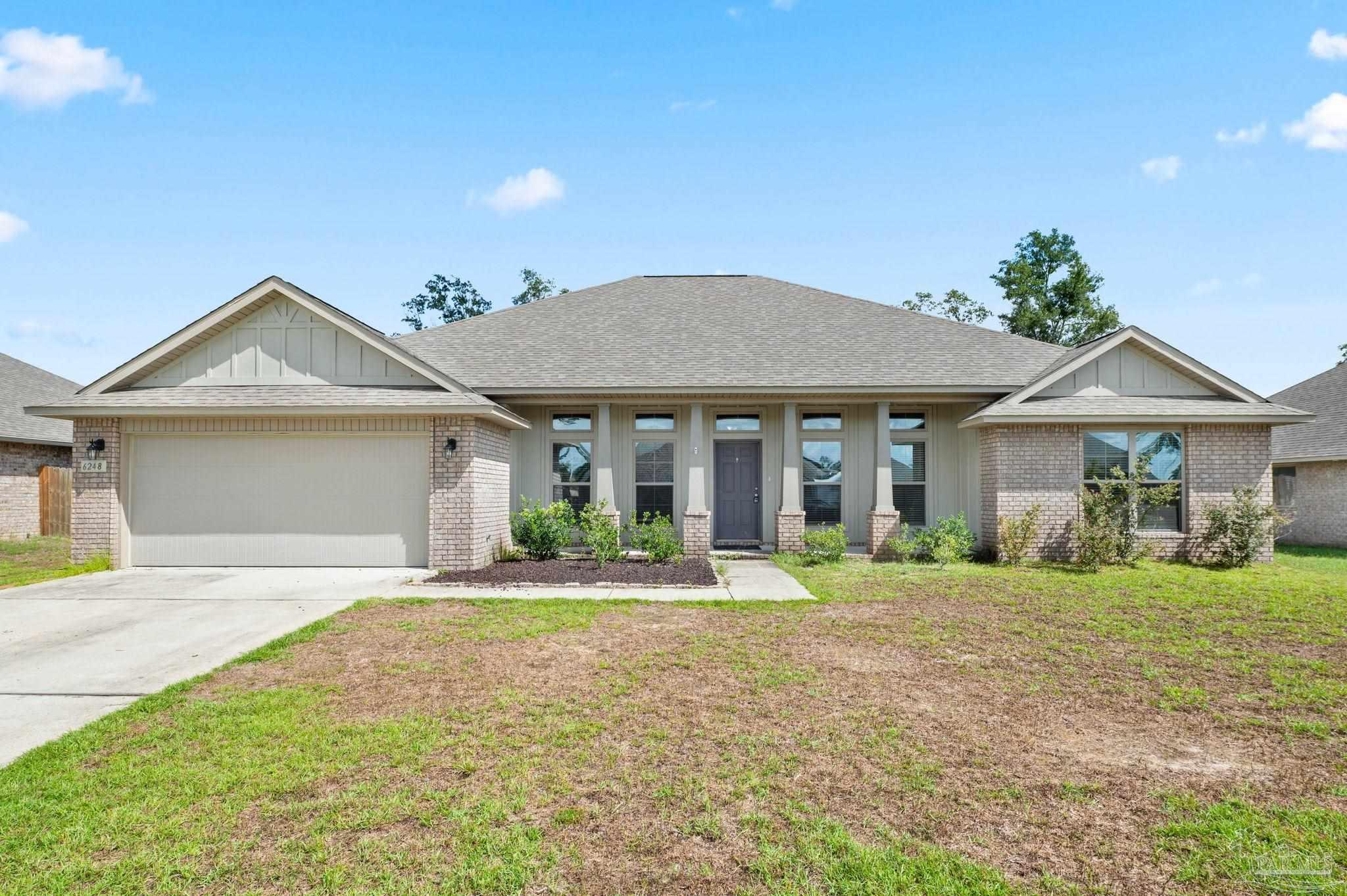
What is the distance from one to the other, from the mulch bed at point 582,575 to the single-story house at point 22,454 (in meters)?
13.6

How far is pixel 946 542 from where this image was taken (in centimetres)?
1152

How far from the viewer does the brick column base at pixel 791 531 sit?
12227 millimetres

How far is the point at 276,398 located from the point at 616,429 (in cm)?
594

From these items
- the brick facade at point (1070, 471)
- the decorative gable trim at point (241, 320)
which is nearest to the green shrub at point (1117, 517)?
the brick facade at point (1070, 471)

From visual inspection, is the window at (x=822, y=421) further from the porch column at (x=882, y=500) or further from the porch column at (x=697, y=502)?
the porch column at (x=697, y=502)

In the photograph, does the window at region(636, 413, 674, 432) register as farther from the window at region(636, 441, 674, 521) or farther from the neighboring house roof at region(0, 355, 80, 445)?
the neighboring house roof at region(0, 355, 80, 445)

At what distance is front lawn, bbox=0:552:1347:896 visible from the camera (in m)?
2.78

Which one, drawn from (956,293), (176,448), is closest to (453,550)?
(176,448)

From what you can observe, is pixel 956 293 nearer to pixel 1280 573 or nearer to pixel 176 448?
pixel 1280 573

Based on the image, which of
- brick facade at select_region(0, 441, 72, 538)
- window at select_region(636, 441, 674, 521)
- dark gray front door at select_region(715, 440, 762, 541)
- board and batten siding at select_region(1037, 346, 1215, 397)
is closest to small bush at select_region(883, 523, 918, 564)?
dark gray front door at select_region(715, 440, 762, 541)

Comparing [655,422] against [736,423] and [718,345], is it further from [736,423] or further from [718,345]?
[718,345]

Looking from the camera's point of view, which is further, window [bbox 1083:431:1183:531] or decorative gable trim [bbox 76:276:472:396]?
window [bbox 1083:431:1183:531]

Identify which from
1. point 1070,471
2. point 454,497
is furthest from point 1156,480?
point 454,497

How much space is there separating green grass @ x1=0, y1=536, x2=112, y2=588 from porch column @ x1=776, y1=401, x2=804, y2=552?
37.1 ft
